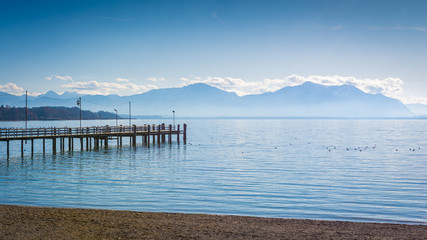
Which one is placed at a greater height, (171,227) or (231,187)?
(171,227)

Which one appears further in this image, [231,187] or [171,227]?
[231,187]

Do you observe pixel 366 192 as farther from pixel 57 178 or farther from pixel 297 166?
pixel 57 178

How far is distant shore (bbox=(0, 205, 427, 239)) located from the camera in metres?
12.7

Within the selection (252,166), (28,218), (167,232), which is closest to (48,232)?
(28,218)

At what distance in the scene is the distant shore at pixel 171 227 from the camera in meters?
12.7

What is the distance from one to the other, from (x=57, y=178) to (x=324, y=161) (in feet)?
95.1

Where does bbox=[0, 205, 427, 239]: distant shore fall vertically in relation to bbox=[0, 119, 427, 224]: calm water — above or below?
above

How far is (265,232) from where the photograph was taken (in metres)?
13.2

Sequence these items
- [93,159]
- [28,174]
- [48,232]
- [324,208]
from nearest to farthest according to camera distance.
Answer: [48,232]
[324,208]
[28,174]
[93,159]

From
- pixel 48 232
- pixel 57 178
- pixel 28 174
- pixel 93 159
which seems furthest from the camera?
pixel 93 159

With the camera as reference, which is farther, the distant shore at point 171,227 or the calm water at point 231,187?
the calm water at point 231,187

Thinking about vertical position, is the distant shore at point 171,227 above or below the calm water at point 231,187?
above

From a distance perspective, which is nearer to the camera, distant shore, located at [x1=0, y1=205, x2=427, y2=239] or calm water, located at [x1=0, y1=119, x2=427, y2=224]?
distant shore, located at [x1=0, y1=205, x2=427, y2=239]

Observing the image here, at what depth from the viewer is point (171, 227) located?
45.2 ft
